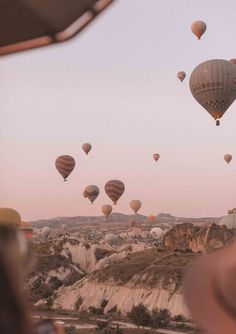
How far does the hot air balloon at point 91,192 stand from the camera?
78875 millimetres

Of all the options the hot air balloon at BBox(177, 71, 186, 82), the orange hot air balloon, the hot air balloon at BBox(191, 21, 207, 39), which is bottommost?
the orange hot air balloon

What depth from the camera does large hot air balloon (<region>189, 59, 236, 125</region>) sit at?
41031 millimetres

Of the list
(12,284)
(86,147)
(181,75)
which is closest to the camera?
(12,284)

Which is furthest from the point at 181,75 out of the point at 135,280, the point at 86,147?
the point at 135,280

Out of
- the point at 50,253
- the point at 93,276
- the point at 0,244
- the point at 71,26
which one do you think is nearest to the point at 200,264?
the point at 0,244

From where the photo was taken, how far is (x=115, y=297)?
6109cm

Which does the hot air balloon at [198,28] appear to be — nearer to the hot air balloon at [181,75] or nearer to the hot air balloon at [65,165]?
the hot air balloon at [181,75]

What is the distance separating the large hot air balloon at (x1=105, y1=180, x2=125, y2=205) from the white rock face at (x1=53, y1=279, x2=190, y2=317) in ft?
37.0

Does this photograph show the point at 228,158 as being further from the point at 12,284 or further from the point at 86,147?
the point at 12,284

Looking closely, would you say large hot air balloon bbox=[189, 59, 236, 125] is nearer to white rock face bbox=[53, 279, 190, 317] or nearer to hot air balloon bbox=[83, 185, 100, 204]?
white rock face bbox=[53, 279, 190, 317]

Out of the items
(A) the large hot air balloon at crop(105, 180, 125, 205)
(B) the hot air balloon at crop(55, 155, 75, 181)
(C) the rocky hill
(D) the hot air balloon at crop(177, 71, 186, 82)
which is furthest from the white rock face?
(D) the hot air balloon at crop(177, 71, 186, 82)

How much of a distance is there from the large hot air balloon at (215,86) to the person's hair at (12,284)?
39.7m

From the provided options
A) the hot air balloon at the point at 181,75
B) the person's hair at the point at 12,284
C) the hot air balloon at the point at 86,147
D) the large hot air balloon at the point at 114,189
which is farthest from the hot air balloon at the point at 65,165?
the person's hair at the point at 12,284

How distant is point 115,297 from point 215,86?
A: 1223 inches
